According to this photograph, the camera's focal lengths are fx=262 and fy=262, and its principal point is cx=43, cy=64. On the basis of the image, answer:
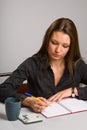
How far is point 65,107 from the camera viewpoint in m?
1.65

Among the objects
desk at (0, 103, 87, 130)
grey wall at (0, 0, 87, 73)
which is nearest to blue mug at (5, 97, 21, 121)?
desk at (0, 103, 87, 130)

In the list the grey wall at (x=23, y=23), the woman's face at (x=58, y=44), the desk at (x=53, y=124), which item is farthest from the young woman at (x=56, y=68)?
the grey wall at (x=23, y=23)

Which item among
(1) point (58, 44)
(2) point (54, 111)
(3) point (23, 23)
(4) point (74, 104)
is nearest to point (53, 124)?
(2) point (54, 111)

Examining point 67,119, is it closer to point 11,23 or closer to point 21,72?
point 21,72

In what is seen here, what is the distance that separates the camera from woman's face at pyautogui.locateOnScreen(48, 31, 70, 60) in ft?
6.15

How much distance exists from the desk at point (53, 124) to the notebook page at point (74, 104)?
0.38 ft

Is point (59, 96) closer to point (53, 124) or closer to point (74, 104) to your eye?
point (74, 104)

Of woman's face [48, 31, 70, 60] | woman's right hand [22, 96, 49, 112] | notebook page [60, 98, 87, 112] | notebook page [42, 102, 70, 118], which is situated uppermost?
woman's face [48, 31, 70, 60]

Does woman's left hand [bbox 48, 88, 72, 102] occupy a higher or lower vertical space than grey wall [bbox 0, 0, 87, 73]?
lower

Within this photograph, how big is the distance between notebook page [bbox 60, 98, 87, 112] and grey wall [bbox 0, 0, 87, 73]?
1179mm

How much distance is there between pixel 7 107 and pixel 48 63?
68cm

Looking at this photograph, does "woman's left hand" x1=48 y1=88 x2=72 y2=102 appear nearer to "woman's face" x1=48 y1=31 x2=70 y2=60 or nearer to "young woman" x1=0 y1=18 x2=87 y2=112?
"young woman" x1=0 y1=18 x2=87 y2=112

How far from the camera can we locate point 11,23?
274cm

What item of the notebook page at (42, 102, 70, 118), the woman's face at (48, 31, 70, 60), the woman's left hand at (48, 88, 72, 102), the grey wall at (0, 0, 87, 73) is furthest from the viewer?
the grey wall at (0, 0, 87, 73)
